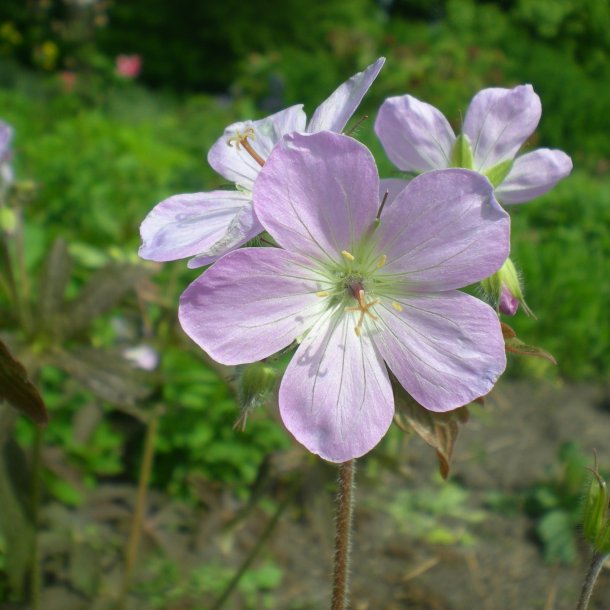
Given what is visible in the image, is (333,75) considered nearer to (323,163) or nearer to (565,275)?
(565,275)

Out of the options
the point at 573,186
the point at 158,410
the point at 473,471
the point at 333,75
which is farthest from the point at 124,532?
the point at 333,75

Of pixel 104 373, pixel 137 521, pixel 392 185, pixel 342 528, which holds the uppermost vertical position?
pixel 392 185

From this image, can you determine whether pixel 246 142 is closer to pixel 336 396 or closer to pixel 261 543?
pixel 336 396

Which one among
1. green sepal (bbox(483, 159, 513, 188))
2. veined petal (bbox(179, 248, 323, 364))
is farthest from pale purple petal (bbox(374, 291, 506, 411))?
green sepal (bbox(483, 159, 513, 188))

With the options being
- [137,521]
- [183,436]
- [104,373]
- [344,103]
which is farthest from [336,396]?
[183,436]

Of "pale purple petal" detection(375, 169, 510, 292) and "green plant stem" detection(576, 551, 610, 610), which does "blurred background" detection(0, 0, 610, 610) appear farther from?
"green plant stem" detection(576, 551, 610, 610)

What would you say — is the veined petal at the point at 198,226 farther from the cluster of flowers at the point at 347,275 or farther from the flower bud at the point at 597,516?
the flower bud at the point at 597,516
